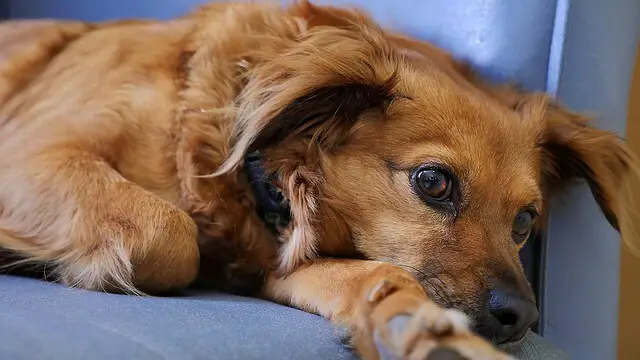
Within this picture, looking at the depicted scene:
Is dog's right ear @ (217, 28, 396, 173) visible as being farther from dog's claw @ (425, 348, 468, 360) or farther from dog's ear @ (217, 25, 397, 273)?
dog's claw @ (425, 348, 468, 360)

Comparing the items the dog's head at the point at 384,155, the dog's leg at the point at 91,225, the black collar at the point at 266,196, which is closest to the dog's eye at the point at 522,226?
the dog's head at the point at 384,155

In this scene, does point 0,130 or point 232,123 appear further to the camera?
point 0,130

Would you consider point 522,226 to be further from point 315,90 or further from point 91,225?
point 91,225

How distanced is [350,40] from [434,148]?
0.23 meters

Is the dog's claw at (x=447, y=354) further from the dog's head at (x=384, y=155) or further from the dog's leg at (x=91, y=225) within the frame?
the dog's leg at (x=91, y=225)

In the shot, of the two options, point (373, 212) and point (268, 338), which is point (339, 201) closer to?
point (373, 212)

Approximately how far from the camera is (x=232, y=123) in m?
1.28

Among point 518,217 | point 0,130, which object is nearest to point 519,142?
point 518,217

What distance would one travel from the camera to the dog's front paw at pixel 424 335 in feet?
2.52

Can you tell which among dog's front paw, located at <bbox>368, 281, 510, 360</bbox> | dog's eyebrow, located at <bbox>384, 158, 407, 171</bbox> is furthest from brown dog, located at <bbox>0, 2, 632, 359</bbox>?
dog's front paw, located at <bbox>368, 281, 510, 360</bbox>

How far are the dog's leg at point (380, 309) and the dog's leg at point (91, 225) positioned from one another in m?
0.18

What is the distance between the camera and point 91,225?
1167mm

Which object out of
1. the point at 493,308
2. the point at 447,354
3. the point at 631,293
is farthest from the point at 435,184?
the point at 631,293

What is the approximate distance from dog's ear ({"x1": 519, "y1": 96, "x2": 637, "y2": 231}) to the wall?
573mm
